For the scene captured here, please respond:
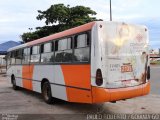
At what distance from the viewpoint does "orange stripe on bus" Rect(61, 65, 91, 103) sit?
31.1ft

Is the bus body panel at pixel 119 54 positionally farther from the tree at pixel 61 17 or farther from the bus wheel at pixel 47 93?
the tree at pixel 61 17

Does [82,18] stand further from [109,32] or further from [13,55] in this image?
[109,32]

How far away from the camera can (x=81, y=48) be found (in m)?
9.95

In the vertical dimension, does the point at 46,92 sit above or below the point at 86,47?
below

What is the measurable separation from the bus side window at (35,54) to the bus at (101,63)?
2048 mm

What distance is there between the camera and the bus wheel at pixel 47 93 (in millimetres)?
12216

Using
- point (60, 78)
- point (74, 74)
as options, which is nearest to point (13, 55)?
point (60, 78)

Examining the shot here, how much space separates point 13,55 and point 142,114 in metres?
10.1

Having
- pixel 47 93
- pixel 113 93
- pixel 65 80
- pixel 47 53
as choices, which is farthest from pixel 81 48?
pixel 47 93

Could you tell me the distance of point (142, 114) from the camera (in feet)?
32.0

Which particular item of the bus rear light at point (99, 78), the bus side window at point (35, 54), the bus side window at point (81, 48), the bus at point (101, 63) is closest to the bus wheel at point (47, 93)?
the bus at point (101, 63)

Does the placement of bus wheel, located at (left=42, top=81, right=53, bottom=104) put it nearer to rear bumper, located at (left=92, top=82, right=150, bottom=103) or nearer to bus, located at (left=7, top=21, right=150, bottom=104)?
bus, located at (left=7, top=21, right=150, bottom=104)

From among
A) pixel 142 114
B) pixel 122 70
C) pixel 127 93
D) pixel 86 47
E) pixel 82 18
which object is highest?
pixel 82 18

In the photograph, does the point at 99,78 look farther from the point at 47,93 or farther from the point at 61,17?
the point at 61,17
